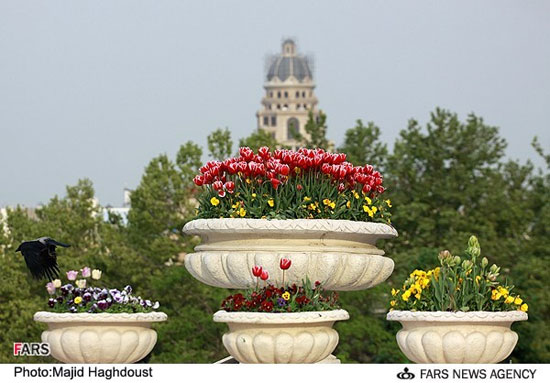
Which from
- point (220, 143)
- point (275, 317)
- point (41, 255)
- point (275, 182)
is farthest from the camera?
point (220, 143)

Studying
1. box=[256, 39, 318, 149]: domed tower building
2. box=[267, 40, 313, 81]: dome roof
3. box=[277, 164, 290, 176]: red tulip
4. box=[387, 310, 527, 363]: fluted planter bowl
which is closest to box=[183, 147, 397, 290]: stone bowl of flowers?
box=[277, 164, 290, 176]: red tulip

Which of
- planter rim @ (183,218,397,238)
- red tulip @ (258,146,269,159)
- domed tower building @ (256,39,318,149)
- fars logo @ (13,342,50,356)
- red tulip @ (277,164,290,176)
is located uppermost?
domed tower building @ (256,39,318,149)

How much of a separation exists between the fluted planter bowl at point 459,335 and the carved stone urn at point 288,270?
0.73 m

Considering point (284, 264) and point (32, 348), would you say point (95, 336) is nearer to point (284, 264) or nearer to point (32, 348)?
point (32, 348)

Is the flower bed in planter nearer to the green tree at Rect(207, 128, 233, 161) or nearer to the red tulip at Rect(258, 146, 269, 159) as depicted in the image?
the red tulip at Rect(258, 146, 269, 159)

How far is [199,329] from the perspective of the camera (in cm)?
3591

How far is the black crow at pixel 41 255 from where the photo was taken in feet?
33.0

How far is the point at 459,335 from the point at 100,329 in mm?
3045

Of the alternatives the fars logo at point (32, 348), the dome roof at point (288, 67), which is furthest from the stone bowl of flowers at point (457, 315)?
the dome roof at point (288, 67)

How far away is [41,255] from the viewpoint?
10.1 m

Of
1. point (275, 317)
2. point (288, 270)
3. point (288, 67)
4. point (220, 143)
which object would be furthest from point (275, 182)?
point (288, 67)

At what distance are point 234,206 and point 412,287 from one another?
1785 millimetres

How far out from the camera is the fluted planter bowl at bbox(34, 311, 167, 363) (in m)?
9.05

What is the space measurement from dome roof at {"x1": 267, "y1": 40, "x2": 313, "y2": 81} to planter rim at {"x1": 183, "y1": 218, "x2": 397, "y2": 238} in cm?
18183
